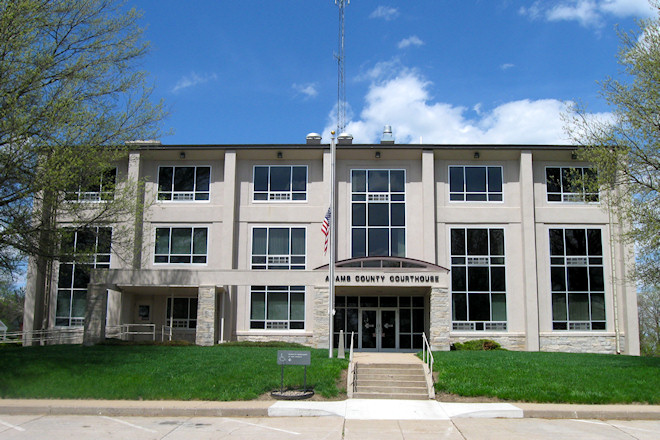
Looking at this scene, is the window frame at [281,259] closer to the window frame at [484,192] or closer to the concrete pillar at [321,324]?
the concrete pillar at [321,324]

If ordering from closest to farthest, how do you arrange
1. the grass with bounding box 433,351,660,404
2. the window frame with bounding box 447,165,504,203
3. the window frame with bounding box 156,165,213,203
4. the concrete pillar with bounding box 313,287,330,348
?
the grass with bounding box 433,351,660,404 → the concrete pillar with bounding box 313,287,330,348 → the window frame with bounding box 447,165,504,203 → the window frame with bounding box 156,165,213,203

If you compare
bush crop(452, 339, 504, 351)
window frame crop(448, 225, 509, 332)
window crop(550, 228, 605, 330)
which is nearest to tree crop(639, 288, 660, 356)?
window crop(550, 228, 605, 330)

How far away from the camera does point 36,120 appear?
1773 centimetres

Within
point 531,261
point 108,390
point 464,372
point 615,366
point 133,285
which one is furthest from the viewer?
point 531,261

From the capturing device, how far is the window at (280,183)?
31609 mm

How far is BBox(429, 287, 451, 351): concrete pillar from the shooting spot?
2531cm

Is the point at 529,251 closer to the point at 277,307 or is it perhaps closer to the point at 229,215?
the point at 277,307

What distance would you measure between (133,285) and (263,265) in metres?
6.55

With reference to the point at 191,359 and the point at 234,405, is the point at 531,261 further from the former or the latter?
the point at 234,405

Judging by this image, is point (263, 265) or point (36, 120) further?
point (263, 265)

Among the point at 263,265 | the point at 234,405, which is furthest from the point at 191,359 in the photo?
the point at 263,265

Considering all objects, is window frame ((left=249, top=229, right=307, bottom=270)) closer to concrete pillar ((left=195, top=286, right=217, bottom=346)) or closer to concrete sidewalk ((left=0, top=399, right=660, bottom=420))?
concrete pillar ((left=195, top=286, right=217, bottom=346))

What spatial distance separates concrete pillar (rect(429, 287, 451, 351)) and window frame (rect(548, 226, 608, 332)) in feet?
24.2

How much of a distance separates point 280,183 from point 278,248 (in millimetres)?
3480
